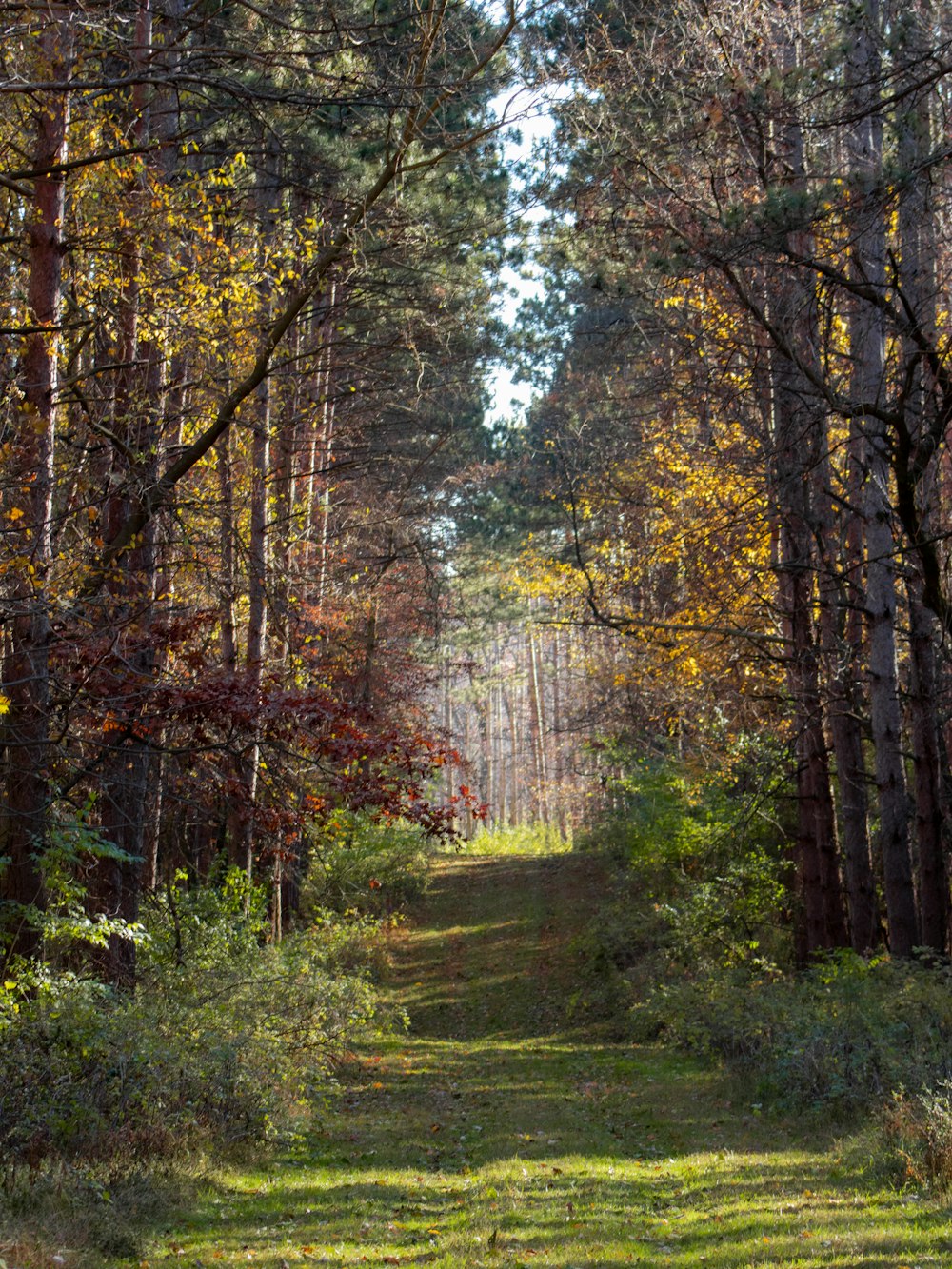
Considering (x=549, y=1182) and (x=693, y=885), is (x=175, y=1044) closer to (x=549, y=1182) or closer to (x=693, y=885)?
(x=549, y=1182)

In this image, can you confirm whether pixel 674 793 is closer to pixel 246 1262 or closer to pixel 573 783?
pixel 246 1262

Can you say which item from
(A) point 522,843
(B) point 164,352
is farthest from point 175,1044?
(A) point 522,843

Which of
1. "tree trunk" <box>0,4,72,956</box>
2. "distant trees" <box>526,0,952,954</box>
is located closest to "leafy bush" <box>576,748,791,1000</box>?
"distant trees" <box>526,0,952,954</box>

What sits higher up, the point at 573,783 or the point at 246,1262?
the point at 573,783

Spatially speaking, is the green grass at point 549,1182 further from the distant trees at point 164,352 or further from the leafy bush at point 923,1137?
the distant trees at point 164,352

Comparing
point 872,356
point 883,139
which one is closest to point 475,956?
point 872,356

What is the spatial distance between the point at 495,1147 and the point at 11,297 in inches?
340

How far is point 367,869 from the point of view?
2442cm

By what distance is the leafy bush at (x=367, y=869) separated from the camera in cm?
2252

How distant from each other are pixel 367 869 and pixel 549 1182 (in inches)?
631

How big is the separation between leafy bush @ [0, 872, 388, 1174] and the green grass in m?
0.54

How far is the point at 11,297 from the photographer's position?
1066cm

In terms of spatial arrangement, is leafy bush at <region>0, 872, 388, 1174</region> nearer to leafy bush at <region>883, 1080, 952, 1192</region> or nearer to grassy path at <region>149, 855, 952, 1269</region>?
grassy path at <region>149, 855, 952, 1269</region>

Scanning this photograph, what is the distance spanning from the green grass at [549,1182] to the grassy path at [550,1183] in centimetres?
2
